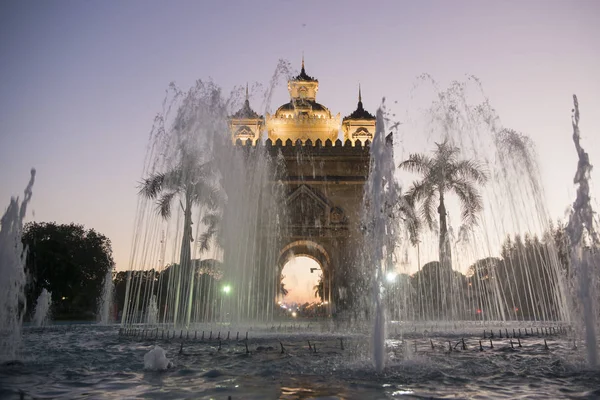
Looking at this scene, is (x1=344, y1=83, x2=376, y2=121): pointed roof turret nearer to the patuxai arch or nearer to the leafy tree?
the patuxai arch

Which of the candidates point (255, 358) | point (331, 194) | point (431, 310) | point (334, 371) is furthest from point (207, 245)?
point (334, 371)

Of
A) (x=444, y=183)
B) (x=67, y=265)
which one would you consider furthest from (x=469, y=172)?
(x=67, y=265)

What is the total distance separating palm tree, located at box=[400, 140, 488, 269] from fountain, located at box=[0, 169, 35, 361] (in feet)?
61.3

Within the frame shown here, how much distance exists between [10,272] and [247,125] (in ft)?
68.8

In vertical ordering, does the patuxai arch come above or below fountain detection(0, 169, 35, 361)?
above

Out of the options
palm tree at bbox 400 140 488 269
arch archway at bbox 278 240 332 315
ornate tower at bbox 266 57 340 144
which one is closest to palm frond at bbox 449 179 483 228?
palm tree at bbox 400 140 488 269

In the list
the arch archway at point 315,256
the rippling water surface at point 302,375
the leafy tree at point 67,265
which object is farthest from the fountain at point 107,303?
the rippling water surface at point 302,375

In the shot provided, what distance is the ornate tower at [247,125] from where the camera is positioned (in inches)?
1115

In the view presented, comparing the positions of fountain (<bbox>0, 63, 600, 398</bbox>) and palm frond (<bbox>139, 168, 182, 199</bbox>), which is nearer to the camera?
fountain (<bbox>0, 63, 600, 398</bbox>)

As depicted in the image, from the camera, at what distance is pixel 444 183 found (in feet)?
76.0

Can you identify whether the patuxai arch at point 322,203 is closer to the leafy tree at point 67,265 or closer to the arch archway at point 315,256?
the arch archway at point 315,256

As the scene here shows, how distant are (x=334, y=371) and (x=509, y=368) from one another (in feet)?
9.39

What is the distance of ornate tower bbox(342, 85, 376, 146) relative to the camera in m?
30.2

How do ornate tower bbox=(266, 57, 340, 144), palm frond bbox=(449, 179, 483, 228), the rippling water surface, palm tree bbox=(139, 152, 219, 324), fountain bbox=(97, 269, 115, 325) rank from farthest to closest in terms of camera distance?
ornate tower bbox=(266, 57, 340, 144)
fountain bbox=(97, 269, 115, 325)
palm frond bbox=(449, 179, 483, 228)
palm tree bbox=(139, 152, 219, 324)
the rippling water surface
